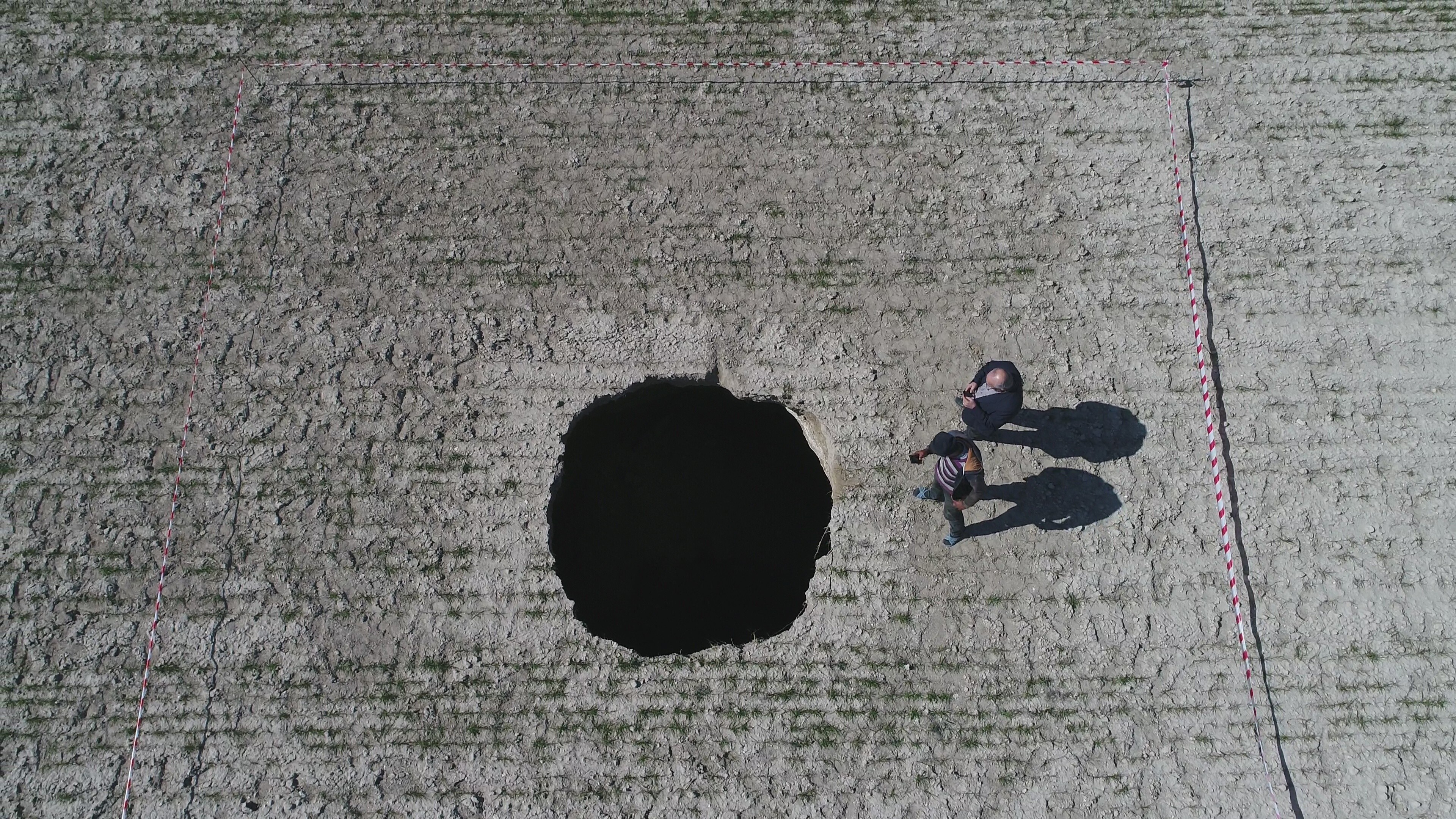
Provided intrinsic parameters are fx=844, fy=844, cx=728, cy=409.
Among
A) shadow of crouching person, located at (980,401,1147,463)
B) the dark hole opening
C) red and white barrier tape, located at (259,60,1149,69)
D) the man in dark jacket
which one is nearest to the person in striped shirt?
the man in dark jacket

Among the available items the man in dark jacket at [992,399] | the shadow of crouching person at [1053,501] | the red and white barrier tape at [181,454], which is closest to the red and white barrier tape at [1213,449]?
the shadow of crouching person at [1053,501]

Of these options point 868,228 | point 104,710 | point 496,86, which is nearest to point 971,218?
point 868,228

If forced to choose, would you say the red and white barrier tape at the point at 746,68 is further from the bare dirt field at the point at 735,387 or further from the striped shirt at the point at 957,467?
the striped shirt at the point at 957,467

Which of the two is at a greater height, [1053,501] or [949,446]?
[949,446]

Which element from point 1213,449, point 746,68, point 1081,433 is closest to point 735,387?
point 1081,433

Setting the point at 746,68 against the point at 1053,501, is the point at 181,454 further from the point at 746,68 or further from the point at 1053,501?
the point at 1053,501

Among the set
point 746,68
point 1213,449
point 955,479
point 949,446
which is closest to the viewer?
point 949,446

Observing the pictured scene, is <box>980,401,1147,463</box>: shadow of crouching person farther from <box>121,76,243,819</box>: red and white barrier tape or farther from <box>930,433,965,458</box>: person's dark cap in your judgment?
<box>121,76,243,819</box>: red and white barrier tape
